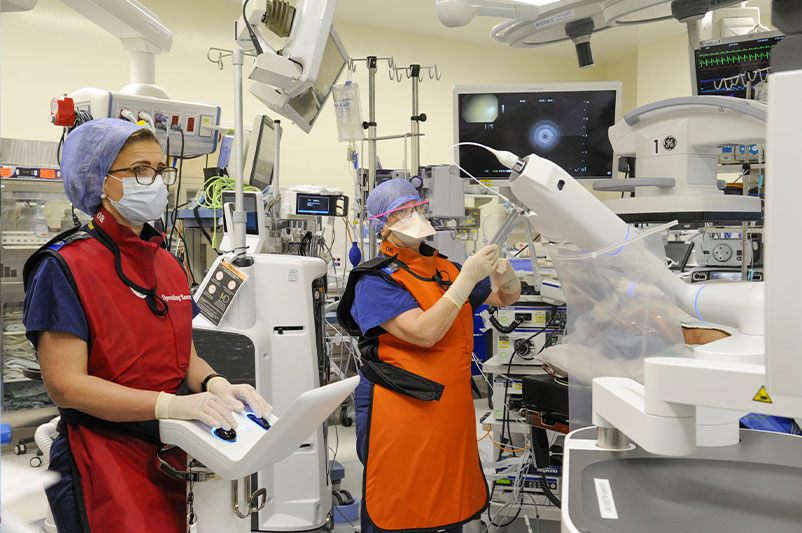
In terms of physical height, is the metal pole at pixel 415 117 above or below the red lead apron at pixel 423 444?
above

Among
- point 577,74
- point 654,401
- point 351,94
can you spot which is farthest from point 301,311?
point 577,74

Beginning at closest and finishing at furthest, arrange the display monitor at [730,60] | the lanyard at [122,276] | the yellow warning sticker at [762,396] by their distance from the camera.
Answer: the yellow warning sticker at [762,396], the lanyard at [122,276], the display monitor at [730,60]

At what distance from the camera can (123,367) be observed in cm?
145

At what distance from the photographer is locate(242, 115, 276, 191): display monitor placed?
3227mm

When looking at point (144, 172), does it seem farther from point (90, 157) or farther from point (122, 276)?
point (122, 276)

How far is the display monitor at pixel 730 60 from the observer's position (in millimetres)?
2020

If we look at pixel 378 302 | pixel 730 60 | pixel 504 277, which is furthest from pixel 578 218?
pixel 730 60

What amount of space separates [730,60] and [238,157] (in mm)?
1742

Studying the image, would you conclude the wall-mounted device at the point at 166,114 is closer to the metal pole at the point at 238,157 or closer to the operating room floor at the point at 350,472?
the metal pole at the point at 238,157

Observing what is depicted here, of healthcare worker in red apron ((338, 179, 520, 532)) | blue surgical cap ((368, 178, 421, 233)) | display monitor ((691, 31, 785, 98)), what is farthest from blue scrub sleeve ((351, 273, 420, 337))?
display monitor ((691, 31, 785, 98))

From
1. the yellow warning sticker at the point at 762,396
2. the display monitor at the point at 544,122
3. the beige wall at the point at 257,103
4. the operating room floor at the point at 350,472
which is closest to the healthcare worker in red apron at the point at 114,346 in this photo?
the operating room floor at the point at 350,472

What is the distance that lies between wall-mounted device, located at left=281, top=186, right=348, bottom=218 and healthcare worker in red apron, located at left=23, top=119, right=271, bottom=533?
1375 mm

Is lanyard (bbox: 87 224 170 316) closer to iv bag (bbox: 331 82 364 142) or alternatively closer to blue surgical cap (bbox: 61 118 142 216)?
blue surgical cap (bbox: 61 118 142 216)

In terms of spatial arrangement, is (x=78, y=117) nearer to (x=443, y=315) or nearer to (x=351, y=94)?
(x=443, y=315)
